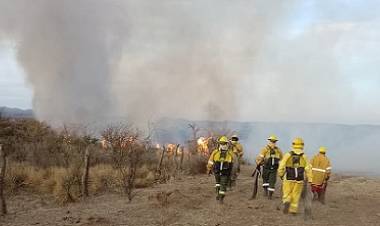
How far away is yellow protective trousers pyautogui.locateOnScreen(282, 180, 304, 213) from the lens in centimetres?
1187

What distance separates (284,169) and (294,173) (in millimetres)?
262

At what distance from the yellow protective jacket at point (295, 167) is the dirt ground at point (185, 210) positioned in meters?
0.98

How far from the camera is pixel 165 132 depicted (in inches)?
1682

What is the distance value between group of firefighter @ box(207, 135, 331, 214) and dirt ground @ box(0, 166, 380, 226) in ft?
1.36

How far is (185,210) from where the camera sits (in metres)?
12.7

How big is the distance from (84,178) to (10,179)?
308cm

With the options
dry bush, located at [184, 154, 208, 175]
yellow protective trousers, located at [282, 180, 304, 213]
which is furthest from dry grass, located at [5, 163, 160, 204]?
yellow protective trousers, located at [282, 180, 304, 213]

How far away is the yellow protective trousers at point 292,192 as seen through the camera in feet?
38.9

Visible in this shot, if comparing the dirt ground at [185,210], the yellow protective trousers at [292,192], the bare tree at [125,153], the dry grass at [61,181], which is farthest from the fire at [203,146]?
the yellow protective trousers at [292,192]

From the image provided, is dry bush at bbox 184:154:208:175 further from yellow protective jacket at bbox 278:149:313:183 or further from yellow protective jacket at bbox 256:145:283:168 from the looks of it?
yellow protective jacket at bbox 278:149:313:183

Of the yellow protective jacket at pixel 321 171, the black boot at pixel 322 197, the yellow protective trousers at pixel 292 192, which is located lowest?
the black boot at pixel 322 197

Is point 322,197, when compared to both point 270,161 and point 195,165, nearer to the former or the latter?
point 270,161

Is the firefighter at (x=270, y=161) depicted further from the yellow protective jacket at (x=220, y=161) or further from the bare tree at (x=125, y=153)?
the bare tree at (x=125, y=153)

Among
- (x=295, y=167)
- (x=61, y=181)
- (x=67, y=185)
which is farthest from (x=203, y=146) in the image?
(x=295, y=167)
